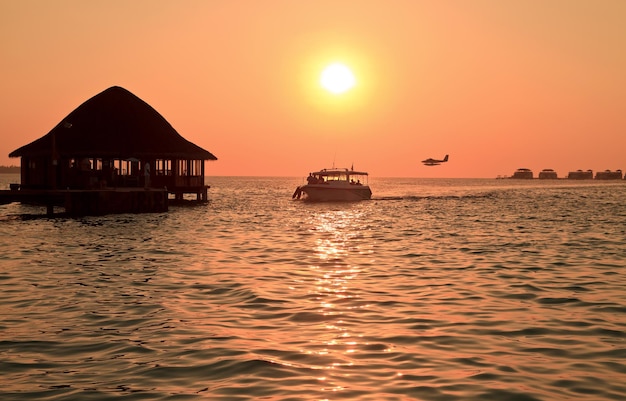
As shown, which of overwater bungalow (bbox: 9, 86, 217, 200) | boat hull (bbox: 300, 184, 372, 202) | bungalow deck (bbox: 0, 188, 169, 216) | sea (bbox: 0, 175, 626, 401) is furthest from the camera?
boat hull (bbox: 300, 184, 372, 202)

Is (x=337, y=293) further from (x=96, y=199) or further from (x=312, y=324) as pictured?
(x=96, y=199)

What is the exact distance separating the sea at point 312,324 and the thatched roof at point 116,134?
29.8 m

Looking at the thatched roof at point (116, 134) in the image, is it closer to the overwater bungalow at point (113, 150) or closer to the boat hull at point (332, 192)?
the overwater bungalow at point (113, 150)

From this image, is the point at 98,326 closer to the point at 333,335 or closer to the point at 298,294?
the point at 333,335

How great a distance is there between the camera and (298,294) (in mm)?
16766

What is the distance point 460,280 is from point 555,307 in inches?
167

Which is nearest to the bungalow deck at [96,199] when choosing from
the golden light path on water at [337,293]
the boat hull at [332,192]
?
the golden light path on water at [337,293]

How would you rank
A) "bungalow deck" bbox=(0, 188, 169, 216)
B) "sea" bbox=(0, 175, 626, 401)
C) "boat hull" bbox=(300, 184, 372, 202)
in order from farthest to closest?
"boat hull" bbox=(300, 184, 372, 202), "bungalow deck" bbox=(0, 188, 169, 216), "sea" bbox=(0, 175, 626, 401)

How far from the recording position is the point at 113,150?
2255 inches

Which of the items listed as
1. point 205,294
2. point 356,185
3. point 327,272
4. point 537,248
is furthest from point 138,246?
point 356,185

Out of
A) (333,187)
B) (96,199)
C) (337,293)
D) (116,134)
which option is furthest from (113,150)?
(337,293)

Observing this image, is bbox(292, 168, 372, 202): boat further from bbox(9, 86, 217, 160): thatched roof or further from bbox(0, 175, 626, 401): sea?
bbox(0, 175, 626, 401): sea

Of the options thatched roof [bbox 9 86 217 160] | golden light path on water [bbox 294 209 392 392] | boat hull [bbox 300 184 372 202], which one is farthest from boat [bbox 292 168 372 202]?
golden light path on water [bbox 294 209 392 392]

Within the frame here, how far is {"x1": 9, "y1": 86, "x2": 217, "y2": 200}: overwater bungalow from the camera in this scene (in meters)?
57.3
